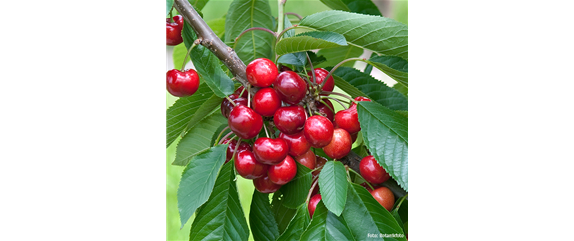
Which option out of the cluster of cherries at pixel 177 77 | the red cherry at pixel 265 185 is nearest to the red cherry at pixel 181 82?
the cluster of cherries at pixel 177 77

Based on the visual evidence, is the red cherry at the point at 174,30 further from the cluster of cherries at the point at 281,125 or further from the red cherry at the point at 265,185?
the red cherry at the point at 265,185

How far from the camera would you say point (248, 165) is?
40 cm

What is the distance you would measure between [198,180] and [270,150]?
7 centimetres

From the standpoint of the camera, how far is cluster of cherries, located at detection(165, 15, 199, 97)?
42cm

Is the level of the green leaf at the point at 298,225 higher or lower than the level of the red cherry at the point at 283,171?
lower

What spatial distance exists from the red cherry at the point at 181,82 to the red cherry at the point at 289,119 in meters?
0.09

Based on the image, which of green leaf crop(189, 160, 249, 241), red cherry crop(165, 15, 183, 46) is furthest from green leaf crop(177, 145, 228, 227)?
red cherry crop(165, 15, 183, 46)

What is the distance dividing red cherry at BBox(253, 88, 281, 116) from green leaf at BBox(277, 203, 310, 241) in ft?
0.30

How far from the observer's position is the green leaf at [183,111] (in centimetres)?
47

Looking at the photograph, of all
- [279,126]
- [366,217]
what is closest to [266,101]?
[279,126]

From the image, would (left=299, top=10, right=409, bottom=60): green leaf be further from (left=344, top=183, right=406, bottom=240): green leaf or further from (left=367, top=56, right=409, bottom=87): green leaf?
(left=344, top=183, right=406, bottom=240): green leaf
